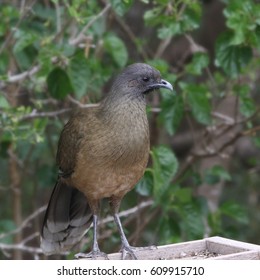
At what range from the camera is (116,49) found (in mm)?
6484

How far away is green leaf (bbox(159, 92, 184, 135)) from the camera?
20.2ft

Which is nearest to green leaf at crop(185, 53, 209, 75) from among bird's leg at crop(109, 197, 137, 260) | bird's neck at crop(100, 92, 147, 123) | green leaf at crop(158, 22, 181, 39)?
green leaf at crop(158, 22, 181, 39)

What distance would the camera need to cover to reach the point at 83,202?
5.58 metres

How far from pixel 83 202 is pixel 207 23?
405cm

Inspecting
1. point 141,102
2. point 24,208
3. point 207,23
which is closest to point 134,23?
point 207,23

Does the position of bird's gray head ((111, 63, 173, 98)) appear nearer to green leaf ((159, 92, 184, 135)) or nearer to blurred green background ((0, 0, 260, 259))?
blurred green background ((0, 0, 260, 259))

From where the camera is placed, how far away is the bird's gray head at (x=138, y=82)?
197 inches

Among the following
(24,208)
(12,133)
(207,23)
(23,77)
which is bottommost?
(24,208)

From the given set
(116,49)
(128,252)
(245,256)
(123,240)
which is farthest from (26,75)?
(245,256)

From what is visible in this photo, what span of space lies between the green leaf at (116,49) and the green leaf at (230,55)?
0.88 meters

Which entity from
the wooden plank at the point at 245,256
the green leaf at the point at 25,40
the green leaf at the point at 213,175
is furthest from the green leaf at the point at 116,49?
the wooden plank at the point at 245,256

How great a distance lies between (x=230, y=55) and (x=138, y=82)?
45.1 inches

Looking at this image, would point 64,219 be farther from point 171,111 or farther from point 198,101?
point 198,101

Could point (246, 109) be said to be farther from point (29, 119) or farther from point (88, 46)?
point (29, 119)
